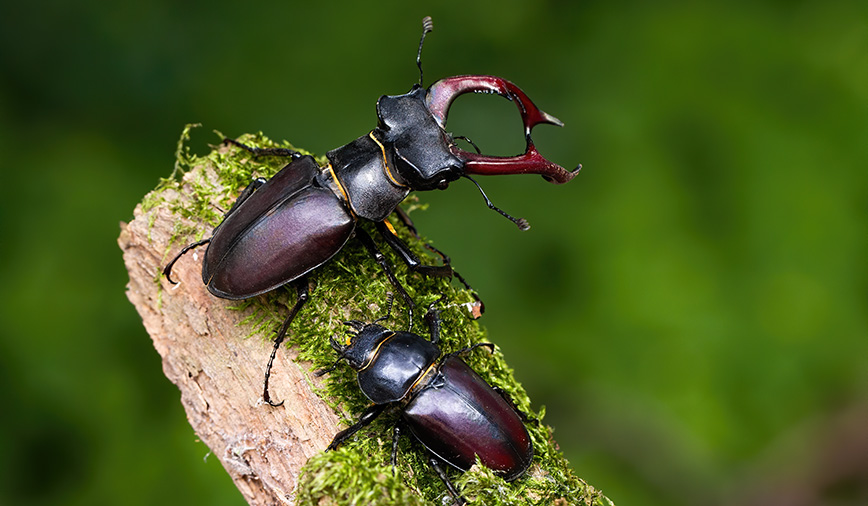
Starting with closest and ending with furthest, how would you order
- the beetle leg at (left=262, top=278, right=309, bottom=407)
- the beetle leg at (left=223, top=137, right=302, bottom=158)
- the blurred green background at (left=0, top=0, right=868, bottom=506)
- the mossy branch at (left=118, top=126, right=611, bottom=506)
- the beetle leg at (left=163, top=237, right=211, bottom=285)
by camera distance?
the mossy branch at (left=118, top=126, right=611, bottom=506), the beetle leg at (left=262, top=278, right=309, bottom=407), the beetle leg at (left=163, top=237, right=211, bottom=285), the beetle leg at (left=223, top=137, right=302, bottom=158), the blurred green background at (left=0, top=0, right=868, bottom=506)

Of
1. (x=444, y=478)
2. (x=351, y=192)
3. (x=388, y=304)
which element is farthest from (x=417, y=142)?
(x=444, y=478)

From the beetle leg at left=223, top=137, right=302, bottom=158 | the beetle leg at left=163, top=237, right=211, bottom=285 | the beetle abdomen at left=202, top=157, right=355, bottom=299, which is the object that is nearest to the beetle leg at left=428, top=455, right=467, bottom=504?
the beetle abdomen at left=202, top=157, right=355, bottom=299

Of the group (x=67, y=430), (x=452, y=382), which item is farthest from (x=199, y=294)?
(x=67, y=430)

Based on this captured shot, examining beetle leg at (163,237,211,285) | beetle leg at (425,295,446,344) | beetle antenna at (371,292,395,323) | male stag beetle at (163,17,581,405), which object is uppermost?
beetle leg at (163,237,211,285)

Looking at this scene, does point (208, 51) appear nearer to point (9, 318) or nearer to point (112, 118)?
point (112, 118)

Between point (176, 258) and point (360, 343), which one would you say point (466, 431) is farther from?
point (176, 258)

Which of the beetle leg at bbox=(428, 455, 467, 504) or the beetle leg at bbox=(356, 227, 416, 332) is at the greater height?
the beetle leg at bbox=(356, 227, 416, 332)

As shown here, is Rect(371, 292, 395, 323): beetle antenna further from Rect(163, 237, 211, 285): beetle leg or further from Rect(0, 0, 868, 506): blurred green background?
Rect(0, 0, 868, 506): blurred green background
